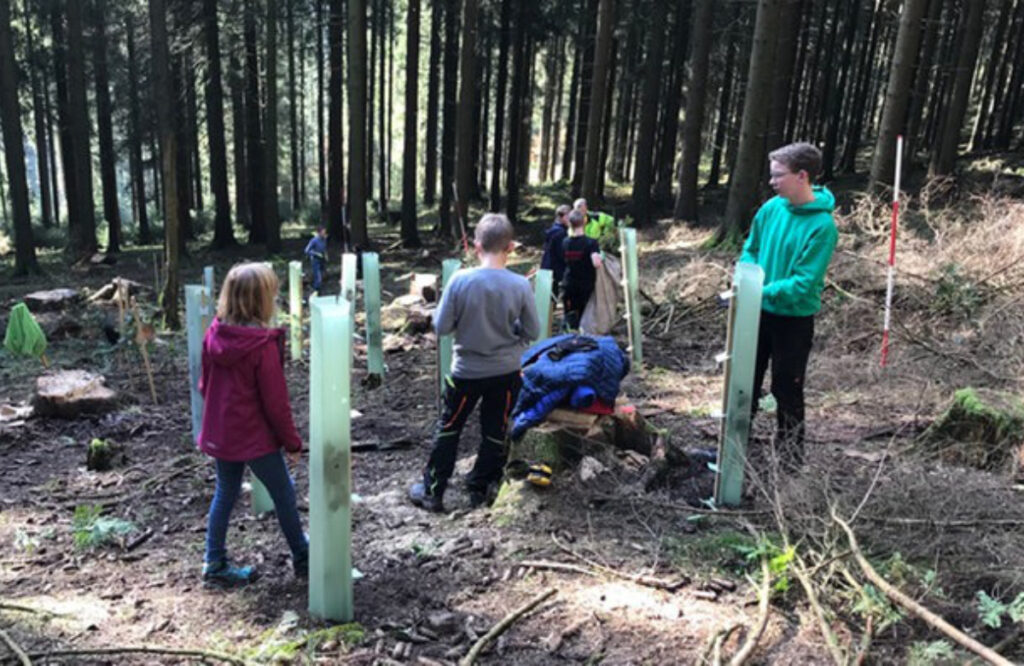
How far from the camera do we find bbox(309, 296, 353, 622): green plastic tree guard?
2984mm

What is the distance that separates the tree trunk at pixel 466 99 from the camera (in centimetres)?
1867

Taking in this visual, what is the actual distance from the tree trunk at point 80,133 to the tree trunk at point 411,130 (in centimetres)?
854

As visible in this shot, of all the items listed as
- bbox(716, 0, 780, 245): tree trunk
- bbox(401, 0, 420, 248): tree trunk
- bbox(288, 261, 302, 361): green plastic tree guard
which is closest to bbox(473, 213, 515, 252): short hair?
bbox(288, 261, 302, 361): green plastic tree guard

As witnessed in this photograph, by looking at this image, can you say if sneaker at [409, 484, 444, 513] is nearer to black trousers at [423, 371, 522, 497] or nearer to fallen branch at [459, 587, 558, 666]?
black trousers at [423, 371, 522, 497]

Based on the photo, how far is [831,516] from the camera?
10.7ft

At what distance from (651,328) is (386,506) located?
19.4 ft

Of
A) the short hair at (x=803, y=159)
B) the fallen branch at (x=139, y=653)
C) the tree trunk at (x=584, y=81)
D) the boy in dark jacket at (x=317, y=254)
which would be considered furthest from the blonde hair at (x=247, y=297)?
the tree trunk at (x=584, y=81)

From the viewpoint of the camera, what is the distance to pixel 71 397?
23.2 ft

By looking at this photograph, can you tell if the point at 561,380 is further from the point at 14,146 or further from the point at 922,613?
the point at 14,146

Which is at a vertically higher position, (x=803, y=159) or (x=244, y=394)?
(x=803, y=159)

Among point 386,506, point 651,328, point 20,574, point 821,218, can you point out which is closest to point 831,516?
point 821,218

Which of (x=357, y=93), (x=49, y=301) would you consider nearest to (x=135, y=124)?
(x=357, y=93)

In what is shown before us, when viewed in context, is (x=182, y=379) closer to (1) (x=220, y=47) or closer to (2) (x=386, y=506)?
(2) (x=386, y=506)

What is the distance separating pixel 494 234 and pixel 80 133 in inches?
816
